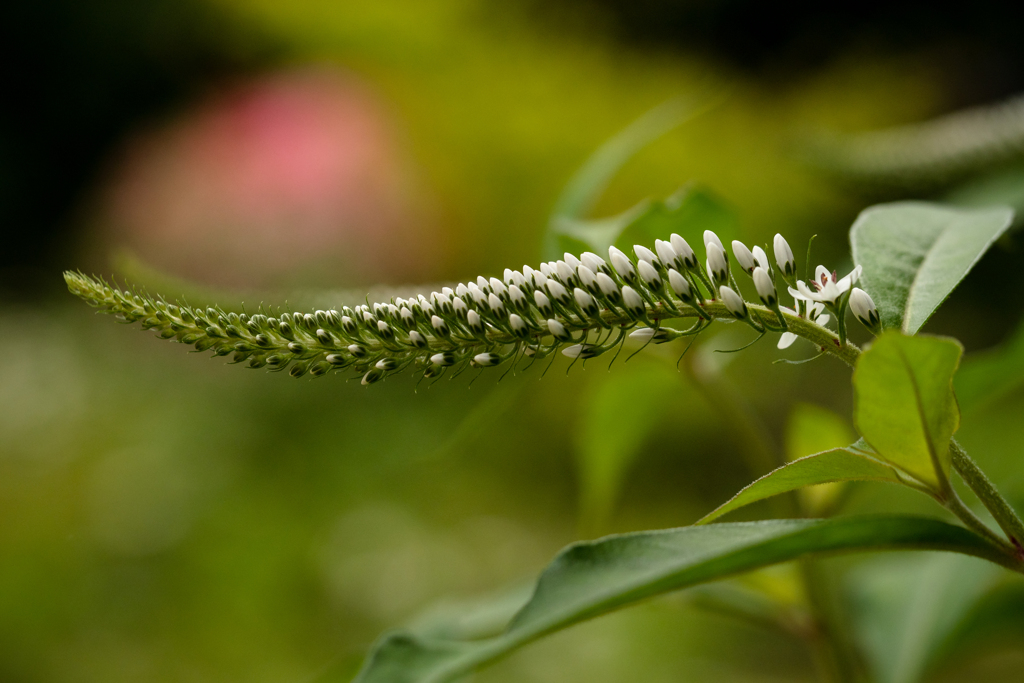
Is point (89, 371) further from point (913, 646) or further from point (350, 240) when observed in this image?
point (913, 646)

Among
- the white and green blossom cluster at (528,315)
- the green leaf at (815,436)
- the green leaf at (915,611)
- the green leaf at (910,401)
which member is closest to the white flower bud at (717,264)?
the white and green blossom cluster at (528,315)

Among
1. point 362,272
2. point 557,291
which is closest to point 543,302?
point 557,291

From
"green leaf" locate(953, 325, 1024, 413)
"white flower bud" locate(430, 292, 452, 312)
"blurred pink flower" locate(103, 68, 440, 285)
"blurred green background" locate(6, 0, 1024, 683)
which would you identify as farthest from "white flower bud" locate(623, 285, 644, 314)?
"blurred pink flower" locate(103, 68, 440, 285)

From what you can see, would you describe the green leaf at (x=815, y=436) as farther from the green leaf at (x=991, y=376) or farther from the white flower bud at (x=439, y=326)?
the white flower bud at (x=439, y=326)

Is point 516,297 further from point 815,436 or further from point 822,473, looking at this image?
point 815,436

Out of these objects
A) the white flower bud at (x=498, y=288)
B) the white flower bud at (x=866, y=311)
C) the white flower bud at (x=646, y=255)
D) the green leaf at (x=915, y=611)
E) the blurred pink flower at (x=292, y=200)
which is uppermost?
the blurred pink flower at (x=292, y=200)

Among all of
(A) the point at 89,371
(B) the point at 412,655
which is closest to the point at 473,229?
(A) the point at 89,371
